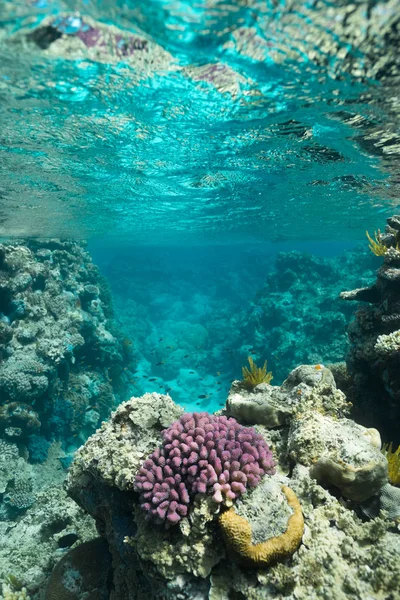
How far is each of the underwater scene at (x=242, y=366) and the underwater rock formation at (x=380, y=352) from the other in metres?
0.05

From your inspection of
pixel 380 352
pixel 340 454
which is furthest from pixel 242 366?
pixel 340 454

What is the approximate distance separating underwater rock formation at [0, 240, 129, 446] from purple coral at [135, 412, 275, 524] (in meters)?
11.7

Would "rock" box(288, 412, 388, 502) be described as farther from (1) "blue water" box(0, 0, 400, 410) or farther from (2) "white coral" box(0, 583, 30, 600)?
(1) "blue water" box(0, 0, 400, 410)

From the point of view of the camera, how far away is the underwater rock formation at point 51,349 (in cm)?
1398

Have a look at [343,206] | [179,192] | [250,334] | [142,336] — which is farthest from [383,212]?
[142,336]

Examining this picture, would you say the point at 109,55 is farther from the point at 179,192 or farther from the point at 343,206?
the point at 343,206

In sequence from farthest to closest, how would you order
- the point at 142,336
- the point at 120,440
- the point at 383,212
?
the point at 142,336
the point at 383,212
the point at 120,440

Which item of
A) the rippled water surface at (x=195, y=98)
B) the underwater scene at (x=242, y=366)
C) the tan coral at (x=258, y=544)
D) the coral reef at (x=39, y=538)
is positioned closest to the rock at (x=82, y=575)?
the underwater scene at (x=242, y=366)

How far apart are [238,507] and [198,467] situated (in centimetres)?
64

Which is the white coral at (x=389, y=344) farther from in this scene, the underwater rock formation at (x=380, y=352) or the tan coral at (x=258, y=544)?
the tan coral at (x=258, y=544)

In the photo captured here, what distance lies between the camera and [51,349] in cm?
1547

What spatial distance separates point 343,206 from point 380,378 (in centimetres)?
2160

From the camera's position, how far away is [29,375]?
1399cm

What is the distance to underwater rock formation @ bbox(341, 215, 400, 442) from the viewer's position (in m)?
7.13
